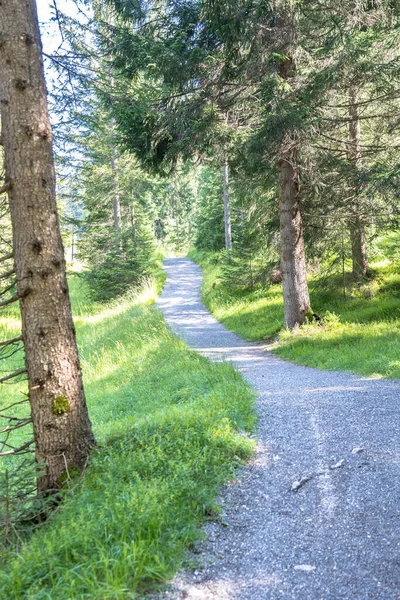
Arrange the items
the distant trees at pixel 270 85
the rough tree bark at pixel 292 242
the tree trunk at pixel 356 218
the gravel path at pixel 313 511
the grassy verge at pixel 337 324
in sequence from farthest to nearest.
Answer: the rough tree bark at pixel 292 242
the tree trunk at pixel 356 218
the grassy verge at pixel 337 324
the distant trees at pixel 270 85
the gravel path at pixel 313 511

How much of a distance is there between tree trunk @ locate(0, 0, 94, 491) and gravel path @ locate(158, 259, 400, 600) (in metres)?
1.66

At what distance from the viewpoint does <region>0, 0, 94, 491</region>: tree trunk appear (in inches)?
153

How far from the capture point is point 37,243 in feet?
13.0

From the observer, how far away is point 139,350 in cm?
1162

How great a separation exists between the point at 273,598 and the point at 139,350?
360 inches

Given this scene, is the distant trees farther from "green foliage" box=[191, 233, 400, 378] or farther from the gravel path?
the gravel path

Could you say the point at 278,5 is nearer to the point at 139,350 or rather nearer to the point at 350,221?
the point at 350,221

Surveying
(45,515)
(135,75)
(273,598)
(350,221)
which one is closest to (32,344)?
(45,515)

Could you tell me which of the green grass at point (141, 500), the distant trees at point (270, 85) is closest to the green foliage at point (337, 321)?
the distant trees at point (270, 85)

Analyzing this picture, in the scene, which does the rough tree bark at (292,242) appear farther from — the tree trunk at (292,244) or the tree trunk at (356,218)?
the tree trunk at (356,218)

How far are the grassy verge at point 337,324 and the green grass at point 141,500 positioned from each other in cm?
304

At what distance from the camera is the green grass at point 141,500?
2.70 metres

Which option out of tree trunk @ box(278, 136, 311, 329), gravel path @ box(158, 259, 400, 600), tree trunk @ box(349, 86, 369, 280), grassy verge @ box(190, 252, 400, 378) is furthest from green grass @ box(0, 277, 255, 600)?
tree trunk @ box(349, 86, 369, 280)

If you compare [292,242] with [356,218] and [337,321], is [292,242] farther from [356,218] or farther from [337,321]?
[337,321]
